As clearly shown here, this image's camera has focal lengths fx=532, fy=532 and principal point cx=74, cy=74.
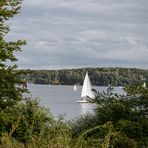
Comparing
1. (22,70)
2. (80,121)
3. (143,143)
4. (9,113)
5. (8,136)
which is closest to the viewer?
(8,136)

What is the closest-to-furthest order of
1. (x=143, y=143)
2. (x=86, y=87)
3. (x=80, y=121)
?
(x=143, y=143) → (x=80, y=121) → (x=86, y=87)

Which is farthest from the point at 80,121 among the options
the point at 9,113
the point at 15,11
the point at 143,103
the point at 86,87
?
the point at 86,87

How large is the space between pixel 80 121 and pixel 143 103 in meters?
2.53

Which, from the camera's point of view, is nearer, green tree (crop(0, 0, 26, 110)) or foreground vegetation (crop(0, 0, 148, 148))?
foreground vegetation (crop(0, 0, 148, 148))

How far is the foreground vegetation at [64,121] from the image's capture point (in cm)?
725

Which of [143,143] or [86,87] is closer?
[143,143]

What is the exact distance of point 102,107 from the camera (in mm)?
19531

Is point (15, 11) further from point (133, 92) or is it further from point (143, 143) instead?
point (143, 143)

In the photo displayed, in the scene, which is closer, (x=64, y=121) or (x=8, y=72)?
(x=64, y=121)

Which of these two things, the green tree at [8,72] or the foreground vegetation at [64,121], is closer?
the foreground vegetation at [64,121]

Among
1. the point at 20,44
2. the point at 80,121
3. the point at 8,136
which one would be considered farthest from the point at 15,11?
the point at 8,136

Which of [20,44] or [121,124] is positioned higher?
[20,44]

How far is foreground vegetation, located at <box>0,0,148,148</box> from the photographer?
285 inches

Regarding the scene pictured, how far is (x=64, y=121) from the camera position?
11969mm
